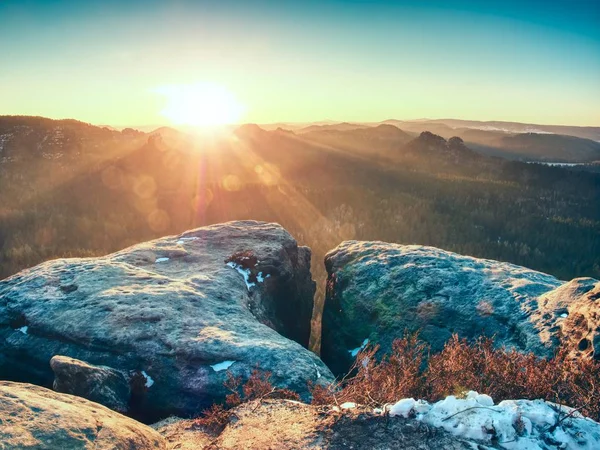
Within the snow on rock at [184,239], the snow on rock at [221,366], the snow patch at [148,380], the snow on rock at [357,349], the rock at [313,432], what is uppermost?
the snow on rock at [184,239]

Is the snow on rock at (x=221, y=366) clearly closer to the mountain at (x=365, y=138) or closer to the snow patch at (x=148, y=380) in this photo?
the snow patch at (x=148, y=380)

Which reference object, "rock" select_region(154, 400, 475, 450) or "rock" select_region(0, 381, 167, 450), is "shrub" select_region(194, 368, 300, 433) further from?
"rock" select_region(0, 381, 167, 450)

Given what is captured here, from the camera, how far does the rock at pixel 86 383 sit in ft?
15.3

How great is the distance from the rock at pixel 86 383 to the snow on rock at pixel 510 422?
127 inches

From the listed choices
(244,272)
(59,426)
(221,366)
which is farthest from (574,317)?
(59,426)

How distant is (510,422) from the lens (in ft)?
10.2

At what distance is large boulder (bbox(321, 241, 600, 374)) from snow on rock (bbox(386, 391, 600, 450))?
209 cm

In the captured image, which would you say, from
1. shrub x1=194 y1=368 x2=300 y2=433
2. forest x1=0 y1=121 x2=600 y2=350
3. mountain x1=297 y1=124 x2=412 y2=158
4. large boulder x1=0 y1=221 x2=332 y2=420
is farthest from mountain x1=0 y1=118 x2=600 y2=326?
mountain x1=297 y1=124 x2=412 y2=158

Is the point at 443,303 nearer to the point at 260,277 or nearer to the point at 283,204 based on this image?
the point at 260,277

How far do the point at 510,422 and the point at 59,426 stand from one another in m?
3.30

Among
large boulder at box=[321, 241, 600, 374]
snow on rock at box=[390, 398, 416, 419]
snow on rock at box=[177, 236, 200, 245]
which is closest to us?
snow on rock at box=[390, 398, 416, 419]

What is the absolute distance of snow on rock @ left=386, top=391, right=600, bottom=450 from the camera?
302 centimetres

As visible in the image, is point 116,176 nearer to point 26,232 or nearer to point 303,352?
point 26,232

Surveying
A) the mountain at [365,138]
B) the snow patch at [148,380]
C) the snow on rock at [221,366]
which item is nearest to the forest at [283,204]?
the snow on rock at [221,366]
